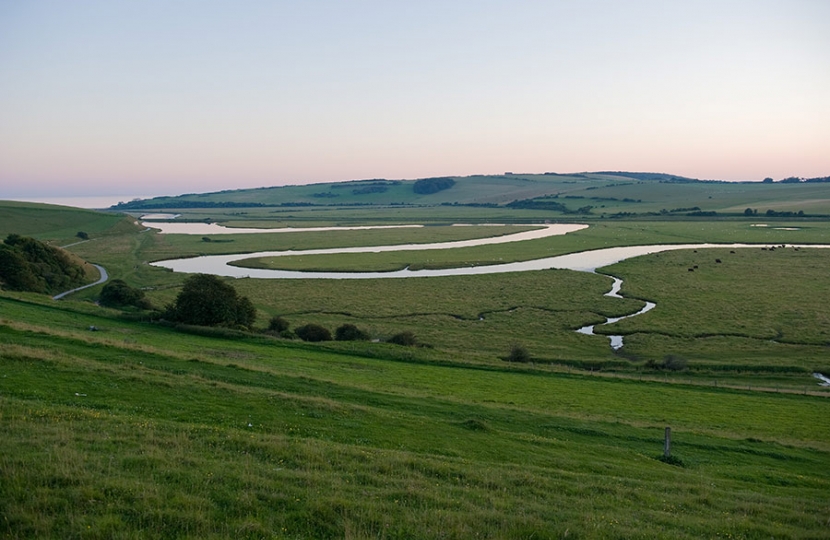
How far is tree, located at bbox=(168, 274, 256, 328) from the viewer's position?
3994 centimetres

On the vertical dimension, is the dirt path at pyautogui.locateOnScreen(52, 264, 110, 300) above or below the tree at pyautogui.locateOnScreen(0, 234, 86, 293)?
below

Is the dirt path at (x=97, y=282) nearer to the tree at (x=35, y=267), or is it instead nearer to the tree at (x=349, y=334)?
the tree at (x=35, y=267)

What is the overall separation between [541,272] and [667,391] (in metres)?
46.1

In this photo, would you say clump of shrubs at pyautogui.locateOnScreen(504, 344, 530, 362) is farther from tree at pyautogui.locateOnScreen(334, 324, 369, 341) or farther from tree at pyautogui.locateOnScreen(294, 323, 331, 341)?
tree at pyautogui.locateOnScreen(294, 323, 331, 341)

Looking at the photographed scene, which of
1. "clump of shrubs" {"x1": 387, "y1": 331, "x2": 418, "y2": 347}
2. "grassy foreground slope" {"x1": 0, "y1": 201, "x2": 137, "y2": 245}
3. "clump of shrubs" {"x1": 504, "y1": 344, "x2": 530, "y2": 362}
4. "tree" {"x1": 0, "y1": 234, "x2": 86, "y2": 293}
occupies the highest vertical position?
"grassy foreground slope" {"x1": 0, "y1": 201, "x2": 137, "y2": 245}

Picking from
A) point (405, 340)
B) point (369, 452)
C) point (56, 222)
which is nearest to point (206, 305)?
point (405, 340)

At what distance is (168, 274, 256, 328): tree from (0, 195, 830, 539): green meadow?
2.34 metres

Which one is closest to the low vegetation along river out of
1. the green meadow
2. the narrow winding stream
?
the narrow winding stream

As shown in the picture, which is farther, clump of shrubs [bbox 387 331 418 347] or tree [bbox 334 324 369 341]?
tree [bbox 334 324 369 341]

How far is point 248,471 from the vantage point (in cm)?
1168

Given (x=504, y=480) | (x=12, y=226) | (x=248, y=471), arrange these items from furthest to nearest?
(x=12, y=226)
(x=504, y=480)
(x=248, y=471)

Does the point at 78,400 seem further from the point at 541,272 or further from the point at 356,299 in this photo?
the point at 541,272

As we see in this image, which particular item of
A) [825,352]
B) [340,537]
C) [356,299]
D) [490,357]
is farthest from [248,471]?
[356,299]

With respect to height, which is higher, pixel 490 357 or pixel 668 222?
pixel 668 222
